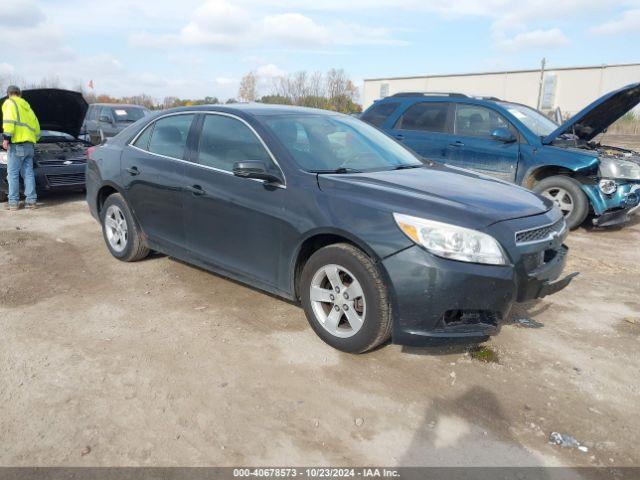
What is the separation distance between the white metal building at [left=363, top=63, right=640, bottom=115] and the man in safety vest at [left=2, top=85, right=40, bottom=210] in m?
34.6

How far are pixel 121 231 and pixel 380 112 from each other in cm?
492

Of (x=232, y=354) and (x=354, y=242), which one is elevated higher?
(x=354, y=242)

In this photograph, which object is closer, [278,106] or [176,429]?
[176,429]

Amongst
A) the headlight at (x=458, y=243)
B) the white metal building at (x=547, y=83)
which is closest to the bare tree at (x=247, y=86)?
the white metal building at (x=547, y=83)

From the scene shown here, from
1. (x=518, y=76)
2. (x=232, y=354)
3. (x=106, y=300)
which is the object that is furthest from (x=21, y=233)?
(x=518, y=76)

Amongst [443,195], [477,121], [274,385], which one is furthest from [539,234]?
[477,121]

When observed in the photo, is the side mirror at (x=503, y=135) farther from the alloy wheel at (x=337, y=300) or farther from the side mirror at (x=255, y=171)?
the alloy wheel at (x=337, y=300)

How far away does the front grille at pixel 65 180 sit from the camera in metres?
8.29

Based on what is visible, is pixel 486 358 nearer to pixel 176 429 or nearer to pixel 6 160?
pixel 176 429

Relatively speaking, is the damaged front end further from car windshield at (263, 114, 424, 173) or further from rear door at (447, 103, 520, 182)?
car windshield at (263, 114, 424, 173)

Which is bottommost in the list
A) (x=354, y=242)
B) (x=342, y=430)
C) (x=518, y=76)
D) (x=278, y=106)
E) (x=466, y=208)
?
(x=342, y=430)

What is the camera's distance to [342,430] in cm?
270

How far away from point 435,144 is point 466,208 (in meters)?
4.83

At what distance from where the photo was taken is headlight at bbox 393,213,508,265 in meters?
2.96
